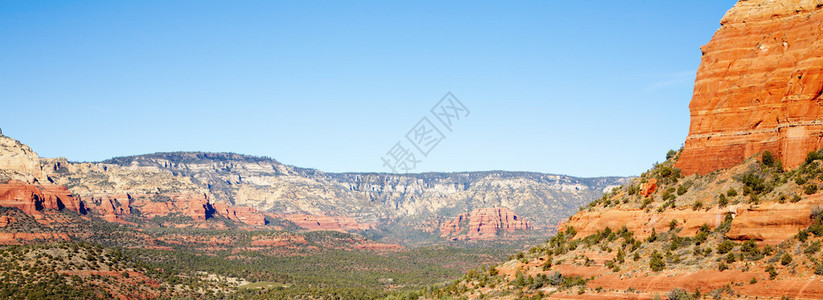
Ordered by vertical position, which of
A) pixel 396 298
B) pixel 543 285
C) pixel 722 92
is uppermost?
pixel 722 92

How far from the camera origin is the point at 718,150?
5412 centimetres

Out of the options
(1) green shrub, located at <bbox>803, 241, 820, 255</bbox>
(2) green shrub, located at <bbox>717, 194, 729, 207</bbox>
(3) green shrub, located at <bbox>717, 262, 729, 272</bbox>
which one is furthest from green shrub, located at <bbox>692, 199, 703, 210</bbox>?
(1) green shrub, located at <bbox>803, 241, 820, 255</bbox>

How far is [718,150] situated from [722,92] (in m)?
4.00

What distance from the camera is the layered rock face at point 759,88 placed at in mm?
46969

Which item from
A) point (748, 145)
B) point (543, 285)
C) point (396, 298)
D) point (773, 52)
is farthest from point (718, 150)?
point (396, 298)

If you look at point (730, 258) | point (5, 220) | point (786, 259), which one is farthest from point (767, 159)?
point (5, 220)

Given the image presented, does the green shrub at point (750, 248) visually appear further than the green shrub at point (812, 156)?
No

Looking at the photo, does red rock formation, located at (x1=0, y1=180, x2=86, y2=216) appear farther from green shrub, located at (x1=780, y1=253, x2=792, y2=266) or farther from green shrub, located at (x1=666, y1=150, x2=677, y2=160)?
green shrub, located at (x1=780, y1=253, x2=792, y2=266)

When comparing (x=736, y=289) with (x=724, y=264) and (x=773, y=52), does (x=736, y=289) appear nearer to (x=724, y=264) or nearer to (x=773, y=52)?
(x=724, y=264)

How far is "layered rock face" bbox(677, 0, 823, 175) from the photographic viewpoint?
154 ft

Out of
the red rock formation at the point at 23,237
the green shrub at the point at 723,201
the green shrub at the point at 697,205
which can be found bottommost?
the red rock formation at the point at 23,237

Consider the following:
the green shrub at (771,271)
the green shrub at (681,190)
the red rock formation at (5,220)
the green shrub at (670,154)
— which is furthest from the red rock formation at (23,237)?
the green shrub at (771,271)

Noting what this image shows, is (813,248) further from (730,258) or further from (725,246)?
(725,246)

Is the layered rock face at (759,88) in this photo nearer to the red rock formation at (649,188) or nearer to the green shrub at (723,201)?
the red rock formation at (649,188)
